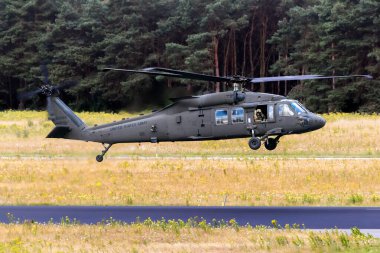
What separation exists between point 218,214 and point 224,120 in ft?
12.8

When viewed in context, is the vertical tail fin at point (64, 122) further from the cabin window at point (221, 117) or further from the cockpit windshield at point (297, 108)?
the cockpit windshield at point (297, 108)

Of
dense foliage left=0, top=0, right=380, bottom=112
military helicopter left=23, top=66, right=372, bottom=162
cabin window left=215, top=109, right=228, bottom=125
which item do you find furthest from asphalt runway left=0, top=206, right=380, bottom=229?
dense foliage left=0, top=0, right=380, bottom=112

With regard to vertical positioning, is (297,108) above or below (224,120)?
above

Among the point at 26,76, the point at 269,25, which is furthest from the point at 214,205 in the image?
the point at 26,76

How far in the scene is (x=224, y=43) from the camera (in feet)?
302

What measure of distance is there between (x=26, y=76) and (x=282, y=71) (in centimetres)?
3309

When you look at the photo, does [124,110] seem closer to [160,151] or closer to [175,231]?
[175,231]

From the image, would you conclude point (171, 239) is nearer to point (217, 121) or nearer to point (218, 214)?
point (218, 214)

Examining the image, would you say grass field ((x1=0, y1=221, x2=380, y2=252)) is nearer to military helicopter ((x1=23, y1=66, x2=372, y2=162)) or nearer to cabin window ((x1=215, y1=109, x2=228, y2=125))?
military helicopter ((x1=23, y1=66, x2=372, y2=162))

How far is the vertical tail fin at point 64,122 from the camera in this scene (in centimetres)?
3669

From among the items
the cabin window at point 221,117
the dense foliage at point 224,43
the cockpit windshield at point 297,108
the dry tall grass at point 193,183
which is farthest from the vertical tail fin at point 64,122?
the dense foliage at point 224,43

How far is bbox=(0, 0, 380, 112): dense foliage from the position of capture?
83.1 meters

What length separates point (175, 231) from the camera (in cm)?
2628

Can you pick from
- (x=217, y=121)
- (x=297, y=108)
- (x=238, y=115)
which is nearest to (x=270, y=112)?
(x=297, y=108)
